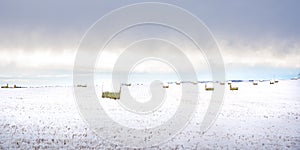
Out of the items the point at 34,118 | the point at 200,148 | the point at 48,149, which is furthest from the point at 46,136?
the point at 200,148

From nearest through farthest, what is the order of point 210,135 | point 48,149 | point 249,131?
point 48,149 → point 210,135 → point 249,131

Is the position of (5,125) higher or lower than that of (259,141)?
higher

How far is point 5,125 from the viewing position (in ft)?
60.4

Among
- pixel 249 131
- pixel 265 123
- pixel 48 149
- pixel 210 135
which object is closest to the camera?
pixel 48 149

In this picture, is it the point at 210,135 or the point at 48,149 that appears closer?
the point at 48,149

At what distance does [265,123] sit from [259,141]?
6691 mm

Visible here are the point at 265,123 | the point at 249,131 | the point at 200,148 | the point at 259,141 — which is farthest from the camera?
the point at 265,123

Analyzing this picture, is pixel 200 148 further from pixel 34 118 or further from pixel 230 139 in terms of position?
pixel 34 118

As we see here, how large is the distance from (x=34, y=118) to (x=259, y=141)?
63.1ft

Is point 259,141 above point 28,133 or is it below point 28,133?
below

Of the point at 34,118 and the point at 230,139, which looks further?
the point at 34,118

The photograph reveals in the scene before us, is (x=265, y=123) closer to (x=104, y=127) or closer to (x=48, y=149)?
(x=104, y=127)

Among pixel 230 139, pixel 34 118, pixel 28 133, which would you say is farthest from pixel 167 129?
pixel 34 118

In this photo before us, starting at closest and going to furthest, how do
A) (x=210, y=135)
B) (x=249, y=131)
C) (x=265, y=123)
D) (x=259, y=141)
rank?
1. (x=259, y=141)
2. (x=210, y=135)
3. (x=249, y=131)
4. (x=265, y=123)
